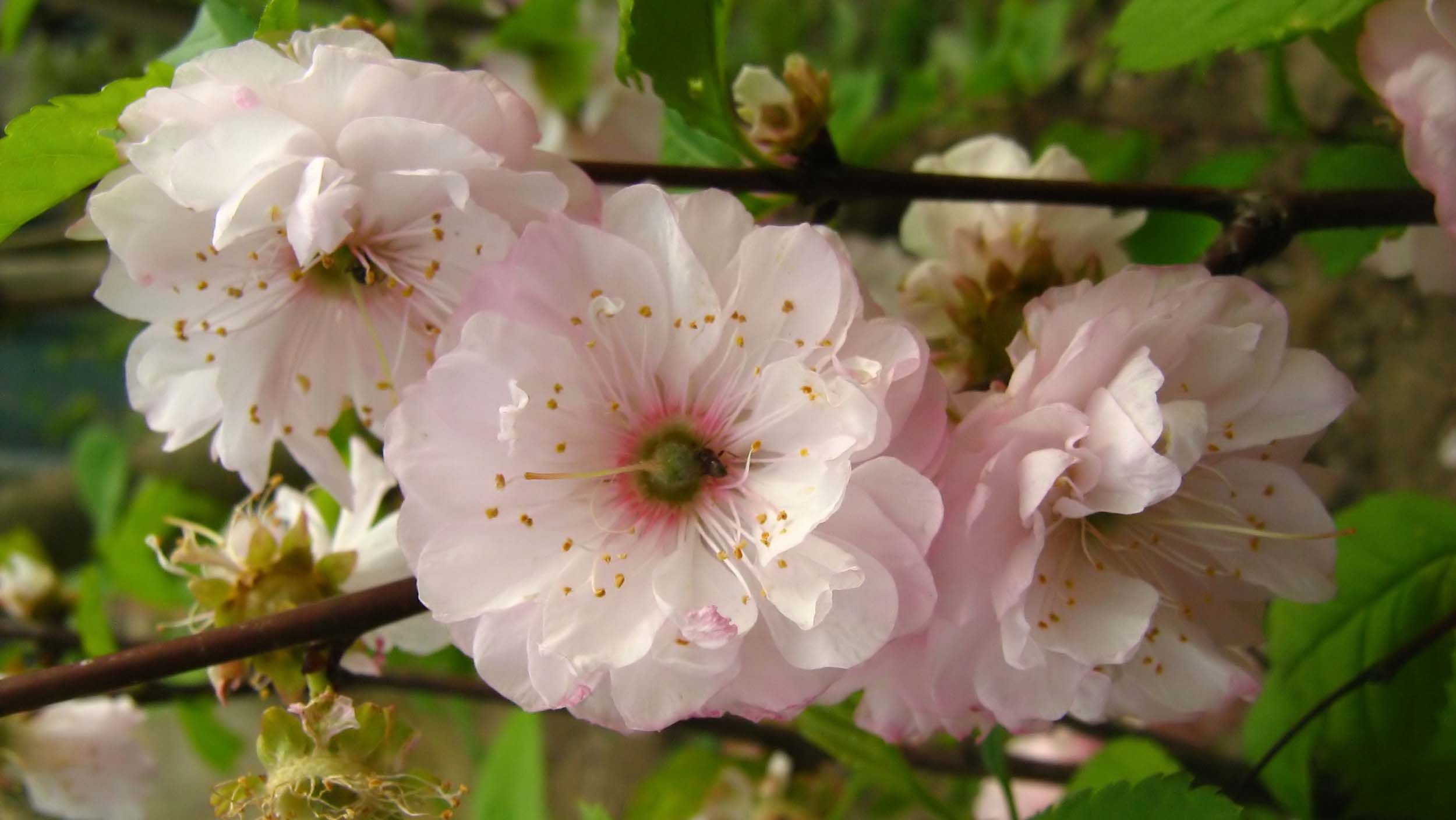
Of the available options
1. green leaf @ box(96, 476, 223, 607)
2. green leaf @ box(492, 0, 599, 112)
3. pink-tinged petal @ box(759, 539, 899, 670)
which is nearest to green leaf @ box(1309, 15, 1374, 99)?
pink-tinged petal @ box(759, 539, 899, 670)

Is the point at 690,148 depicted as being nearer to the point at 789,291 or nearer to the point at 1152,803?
the point at 789,291

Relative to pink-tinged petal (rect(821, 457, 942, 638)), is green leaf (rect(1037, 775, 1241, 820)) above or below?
below

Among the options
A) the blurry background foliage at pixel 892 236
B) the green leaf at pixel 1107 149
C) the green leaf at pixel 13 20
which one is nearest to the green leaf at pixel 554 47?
the blurry background foliage at pixel 892 236

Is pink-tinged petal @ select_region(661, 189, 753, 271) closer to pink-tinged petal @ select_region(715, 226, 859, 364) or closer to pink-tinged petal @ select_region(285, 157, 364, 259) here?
pink-tinged petal @ select_region(715, 226, 859, 364)

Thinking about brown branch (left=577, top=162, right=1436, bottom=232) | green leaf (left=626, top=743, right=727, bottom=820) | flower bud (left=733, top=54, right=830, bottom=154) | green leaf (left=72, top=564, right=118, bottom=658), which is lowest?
green leaf (left=626, top=743, right=727, bottom=820)

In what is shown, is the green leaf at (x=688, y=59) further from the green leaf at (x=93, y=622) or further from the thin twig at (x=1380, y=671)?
the green leaf at (x=93, y=622)

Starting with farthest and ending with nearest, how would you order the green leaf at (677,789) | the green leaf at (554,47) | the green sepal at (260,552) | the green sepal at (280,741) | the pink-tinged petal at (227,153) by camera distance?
the green leaf at (677,789) → the green leaf at (554,47) → the green sepal at (260,552) → the green sepal at (280,741) → the pink-tinged petal at (227,153)
